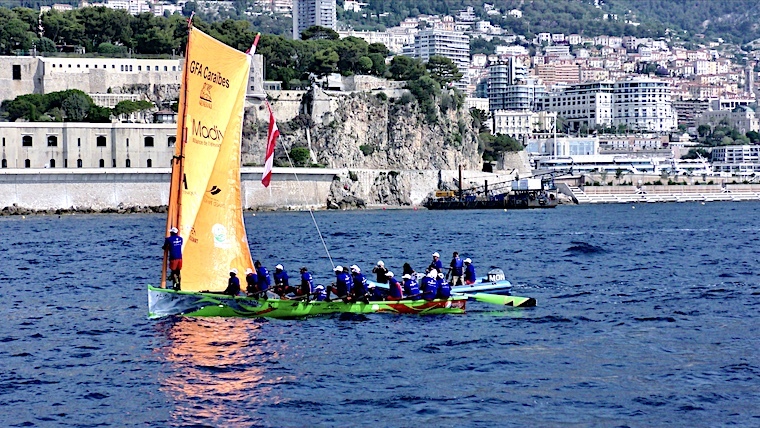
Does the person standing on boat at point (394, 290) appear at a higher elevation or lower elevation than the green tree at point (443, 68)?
lower

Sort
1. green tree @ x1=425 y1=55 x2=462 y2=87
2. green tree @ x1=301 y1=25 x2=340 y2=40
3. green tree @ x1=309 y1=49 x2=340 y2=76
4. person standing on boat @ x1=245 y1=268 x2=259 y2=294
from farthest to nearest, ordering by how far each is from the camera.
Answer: green tree @ x1=301 y1=25 x2=340 y2=40, green tree @ x1=425 y1=55 x2=462 y2=87, green tree @ x1=309 y1=49 x2=340 y2=76, person standing on boat @ x1=245 y1=268 x2=259 y2=294

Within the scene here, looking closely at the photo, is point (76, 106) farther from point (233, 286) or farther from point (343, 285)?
point (233, 286)

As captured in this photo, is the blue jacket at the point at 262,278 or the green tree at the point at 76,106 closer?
the blue jacket at the point at 262,278

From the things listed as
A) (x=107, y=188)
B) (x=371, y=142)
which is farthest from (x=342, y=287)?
(x=371, y=142)

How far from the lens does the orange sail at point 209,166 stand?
2970 cm

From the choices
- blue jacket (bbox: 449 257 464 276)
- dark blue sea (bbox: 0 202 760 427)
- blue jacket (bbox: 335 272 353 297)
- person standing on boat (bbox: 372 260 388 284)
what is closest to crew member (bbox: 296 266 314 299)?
blue jacket (bbox: 335 272 353 297)

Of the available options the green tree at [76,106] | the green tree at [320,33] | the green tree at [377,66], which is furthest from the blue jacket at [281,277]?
the green tree at [320,33]

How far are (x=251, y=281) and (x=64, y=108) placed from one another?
301 feet

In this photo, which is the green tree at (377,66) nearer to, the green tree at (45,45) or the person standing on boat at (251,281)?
the green tree at (45,45)

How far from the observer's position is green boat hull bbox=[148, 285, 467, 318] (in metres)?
31.2

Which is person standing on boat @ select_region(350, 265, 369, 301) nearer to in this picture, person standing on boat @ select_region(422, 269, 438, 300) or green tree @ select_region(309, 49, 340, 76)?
person standing on boat @ select_region(422, 269, 438, 300)

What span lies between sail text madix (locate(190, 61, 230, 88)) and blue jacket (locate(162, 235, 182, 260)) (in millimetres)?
3906

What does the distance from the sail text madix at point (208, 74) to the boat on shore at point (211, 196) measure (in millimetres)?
24

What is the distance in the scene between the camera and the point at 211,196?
101ft
